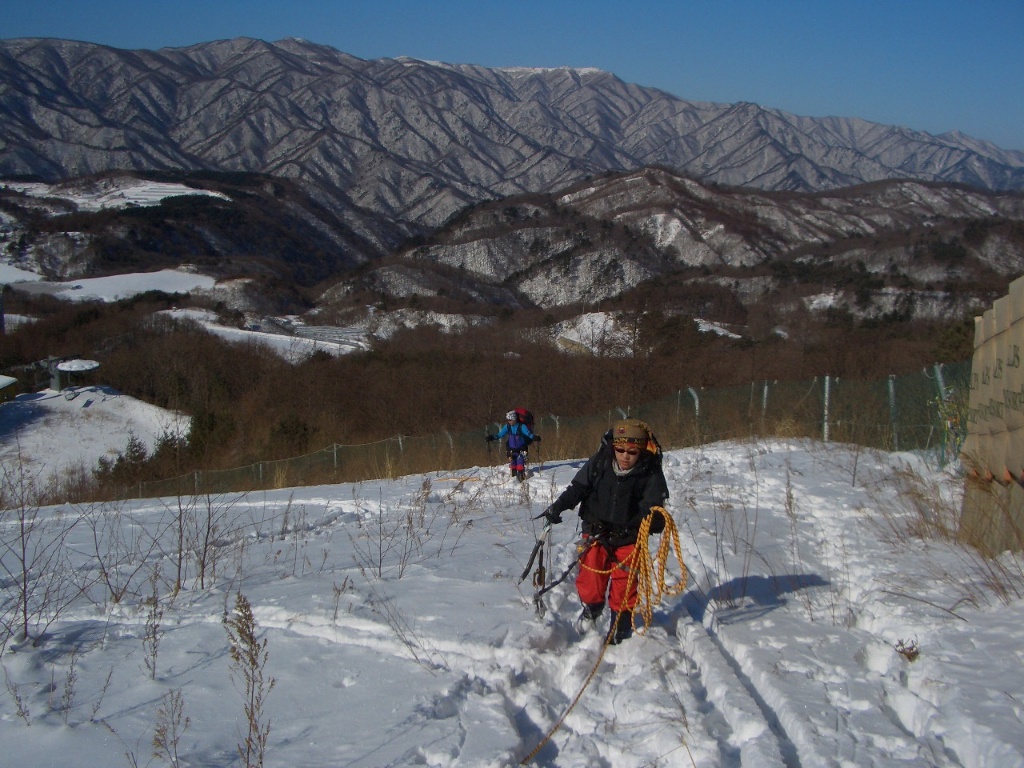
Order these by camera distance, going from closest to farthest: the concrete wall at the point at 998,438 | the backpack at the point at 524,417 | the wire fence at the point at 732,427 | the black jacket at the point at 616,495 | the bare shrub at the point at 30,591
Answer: the bare shrub at the point at 30,591 < the black jacket at the point at 616,495 < the concrete wall at the point at 998,438 < the backpack at the point at 524,417 < the wire fence at the point at 732,427

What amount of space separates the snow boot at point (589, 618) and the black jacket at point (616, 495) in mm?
384

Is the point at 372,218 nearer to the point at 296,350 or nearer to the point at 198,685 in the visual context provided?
the point at 296,350

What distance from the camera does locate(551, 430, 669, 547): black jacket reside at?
4.64 meters

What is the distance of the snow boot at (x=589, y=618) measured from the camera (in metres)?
4.70

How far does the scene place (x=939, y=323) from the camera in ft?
149

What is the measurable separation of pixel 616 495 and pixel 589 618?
2.53 ft

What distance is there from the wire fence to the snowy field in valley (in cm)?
387

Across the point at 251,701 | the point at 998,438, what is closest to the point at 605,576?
the point at 251,701

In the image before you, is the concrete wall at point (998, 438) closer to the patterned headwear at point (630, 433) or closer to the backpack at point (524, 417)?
the patterned headwear at point (630, 433)

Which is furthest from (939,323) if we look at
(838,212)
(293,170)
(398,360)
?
(293,170)

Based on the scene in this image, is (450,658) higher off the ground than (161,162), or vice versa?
(161,162)

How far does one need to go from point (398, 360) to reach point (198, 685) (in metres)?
39.5

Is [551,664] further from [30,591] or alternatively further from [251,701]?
[30,591]

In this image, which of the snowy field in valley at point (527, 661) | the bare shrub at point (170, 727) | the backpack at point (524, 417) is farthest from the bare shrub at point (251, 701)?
the backpack at point (524, 417)
